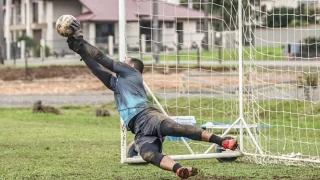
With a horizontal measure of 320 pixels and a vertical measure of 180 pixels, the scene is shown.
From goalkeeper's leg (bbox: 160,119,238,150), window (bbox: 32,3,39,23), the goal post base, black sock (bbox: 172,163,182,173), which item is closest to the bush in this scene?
window (bbox: 32,3,39,23)

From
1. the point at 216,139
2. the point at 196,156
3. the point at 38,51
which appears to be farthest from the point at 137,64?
the point at 38,51

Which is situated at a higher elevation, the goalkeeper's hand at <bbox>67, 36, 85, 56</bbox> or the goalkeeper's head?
the goalkeeper's hand at <bbox>67, 36, 85, 56</bbox>

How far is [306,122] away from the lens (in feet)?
62.6

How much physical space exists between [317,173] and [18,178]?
13.3 feet

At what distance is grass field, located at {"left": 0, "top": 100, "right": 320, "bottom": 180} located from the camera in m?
11.1

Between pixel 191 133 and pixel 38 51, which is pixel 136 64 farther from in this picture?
pixel 38 51

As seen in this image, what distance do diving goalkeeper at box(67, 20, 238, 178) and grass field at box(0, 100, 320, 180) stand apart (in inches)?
36.4

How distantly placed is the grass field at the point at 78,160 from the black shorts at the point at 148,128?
3.00 feet

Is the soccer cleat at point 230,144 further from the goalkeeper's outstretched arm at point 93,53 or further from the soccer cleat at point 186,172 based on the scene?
the goalkeeper's outstretched arm at point 93,53

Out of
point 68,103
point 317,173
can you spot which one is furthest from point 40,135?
point 68,103

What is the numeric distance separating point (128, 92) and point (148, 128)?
627 mm

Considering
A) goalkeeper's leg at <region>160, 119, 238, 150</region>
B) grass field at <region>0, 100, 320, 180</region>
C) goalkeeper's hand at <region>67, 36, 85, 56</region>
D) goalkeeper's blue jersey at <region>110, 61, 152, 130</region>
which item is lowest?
grass field at <region>0, 100, 320, 180</region>

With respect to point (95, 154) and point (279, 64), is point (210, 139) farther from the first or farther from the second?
point (279, 64)

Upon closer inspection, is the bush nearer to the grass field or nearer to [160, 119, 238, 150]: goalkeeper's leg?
the grass field
